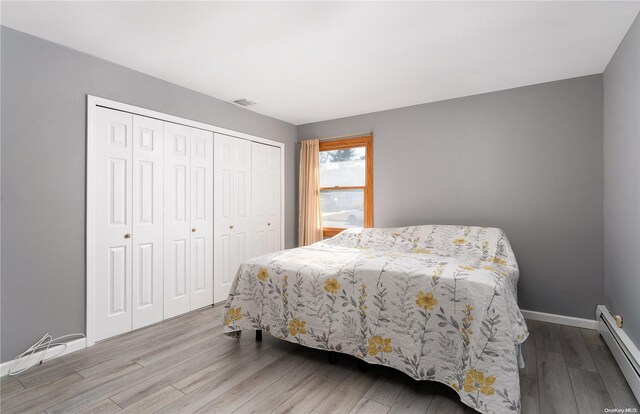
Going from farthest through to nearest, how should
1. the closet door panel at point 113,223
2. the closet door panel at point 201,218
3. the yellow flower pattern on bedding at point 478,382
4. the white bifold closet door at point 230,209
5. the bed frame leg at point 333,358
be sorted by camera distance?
the white bifold closet door at point 230,209 → the closet door panel at point 201,218 → the closet door panel at point 113,223 → the bed frame leg at point 333,358 → the yellow flower pattern on bedding at point 478,382

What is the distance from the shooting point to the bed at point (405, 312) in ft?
5.47

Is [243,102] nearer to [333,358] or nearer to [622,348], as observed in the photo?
[333,358]

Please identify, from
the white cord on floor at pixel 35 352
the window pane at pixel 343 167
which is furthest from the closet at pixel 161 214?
the window pane at pixel 343 167

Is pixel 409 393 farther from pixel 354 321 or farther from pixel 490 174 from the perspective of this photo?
pixel 490 174

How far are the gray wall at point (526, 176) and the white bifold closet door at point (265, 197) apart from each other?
167 cm

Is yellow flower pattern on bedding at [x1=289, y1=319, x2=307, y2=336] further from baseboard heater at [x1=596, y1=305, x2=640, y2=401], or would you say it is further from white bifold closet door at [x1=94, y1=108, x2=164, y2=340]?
baseboard heater at [x1=596, y1=305, x2=640, y2=401]

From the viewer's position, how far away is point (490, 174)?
3414 millimetres

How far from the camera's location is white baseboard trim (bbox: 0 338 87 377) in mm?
2135

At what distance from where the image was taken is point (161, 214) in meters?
3.12

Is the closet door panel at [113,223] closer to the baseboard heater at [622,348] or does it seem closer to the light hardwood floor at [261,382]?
the light hardwood floor at [261,382]

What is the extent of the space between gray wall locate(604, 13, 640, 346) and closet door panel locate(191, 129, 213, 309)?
368 cm

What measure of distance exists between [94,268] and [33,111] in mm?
1278

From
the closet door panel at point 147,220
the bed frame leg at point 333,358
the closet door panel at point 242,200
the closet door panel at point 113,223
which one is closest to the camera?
the bed frame leg at point 333,358

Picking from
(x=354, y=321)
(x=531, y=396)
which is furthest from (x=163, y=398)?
(x=531, y=396)
